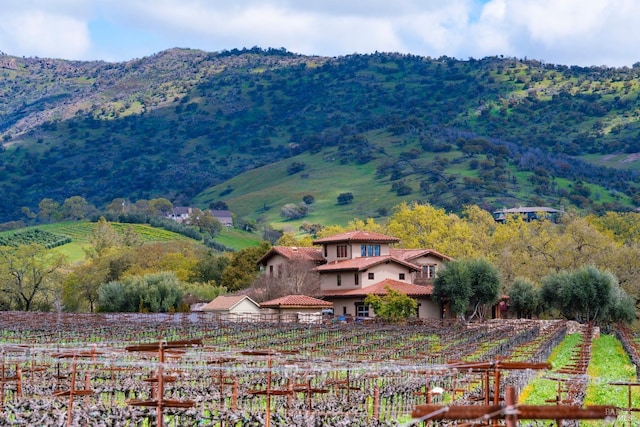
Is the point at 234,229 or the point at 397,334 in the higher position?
the point at 234,229

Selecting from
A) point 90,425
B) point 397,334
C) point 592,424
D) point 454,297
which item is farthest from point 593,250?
point 90,425

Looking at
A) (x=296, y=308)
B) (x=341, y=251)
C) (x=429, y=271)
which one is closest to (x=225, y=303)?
(x=296, y=308)

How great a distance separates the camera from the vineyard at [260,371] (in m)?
22.7

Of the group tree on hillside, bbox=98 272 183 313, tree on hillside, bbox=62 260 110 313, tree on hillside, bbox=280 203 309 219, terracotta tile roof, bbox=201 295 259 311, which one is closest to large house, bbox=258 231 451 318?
terracotta tile roof, bbox=201 295 259 311

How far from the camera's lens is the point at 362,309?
82062mm

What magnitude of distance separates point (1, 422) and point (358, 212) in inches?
6474

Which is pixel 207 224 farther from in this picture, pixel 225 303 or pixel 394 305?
pixel 394 305

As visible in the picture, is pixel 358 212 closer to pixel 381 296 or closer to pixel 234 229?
pixel 234 229

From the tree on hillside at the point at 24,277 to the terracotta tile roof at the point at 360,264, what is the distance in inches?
1147

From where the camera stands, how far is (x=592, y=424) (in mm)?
26203

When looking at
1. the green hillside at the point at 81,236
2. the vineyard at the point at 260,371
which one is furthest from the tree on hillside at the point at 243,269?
the green hillside at the point at 81,236

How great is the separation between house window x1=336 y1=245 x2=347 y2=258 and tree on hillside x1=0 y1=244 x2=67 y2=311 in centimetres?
2860

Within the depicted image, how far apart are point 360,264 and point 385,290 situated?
4158mm

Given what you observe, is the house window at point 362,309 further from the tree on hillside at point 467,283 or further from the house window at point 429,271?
the house window at point 429,271
